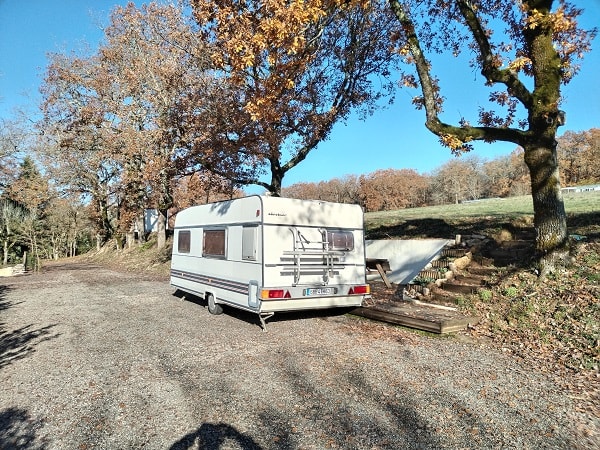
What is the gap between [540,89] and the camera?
29.2 feet

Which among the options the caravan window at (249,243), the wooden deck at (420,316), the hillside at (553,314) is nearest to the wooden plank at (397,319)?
the wooden deck at (420,316)

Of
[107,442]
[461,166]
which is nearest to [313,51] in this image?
[107,442]

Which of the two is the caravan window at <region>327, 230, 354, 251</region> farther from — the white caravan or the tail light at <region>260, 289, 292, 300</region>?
the tail light at <region>260, 289, 292, 300</region>

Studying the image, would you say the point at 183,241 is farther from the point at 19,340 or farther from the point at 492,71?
the point at 492,71

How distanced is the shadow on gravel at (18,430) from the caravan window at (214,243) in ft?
17.7

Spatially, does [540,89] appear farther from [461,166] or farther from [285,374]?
[461,166]

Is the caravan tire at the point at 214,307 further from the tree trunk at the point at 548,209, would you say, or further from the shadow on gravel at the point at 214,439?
the tree trunk at the point at 548,209

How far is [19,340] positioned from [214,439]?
6.16m

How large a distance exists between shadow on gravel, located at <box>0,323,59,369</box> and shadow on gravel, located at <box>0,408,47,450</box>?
2.20 meters

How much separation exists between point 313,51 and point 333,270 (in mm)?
8161

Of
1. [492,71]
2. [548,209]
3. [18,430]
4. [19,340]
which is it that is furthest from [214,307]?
[492,71]

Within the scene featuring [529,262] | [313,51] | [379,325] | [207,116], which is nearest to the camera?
[379,325]

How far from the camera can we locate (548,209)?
29.4ft

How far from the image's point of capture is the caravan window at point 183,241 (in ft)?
39.4
